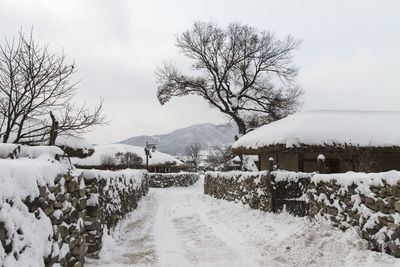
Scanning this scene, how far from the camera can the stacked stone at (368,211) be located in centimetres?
466

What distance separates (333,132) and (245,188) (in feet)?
13.0

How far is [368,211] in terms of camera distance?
17.6ft

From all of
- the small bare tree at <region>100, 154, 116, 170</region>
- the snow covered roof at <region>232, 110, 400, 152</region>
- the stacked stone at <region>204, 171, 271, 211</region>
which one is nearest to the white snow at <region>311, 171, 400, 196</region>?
the stacked stone at <region>204, 171, 271, 211</region>

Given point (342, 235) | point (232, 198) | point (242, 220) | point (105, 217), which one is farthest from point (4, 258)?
point (232, 198)

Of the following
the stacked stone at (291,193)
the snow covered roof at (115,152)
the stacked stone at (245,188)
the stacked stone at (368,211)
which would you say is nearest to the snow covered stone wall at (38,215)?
the stacked stone at (368,211)

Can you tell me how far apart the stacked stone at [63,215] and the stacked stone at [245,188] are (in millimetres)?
6106

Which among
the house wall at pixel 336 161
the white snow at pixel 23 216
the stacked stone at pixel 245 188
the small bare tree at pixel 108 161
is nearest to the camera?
the white snow at pixel 23 216

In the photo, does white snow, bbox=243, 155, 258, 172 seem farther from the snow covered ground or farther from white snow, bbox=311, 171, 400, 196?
white snow, bbox=311, 171, 400, 196

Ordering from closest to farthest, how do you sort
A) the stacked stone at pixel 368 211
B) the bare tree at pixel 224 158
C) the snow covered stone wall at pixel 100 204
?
the stacked stone at pixel 368 211
the snow covered stone wall at pixel 100 204
the bare tree at pixel 224 158

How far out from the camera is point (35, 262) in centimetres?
289

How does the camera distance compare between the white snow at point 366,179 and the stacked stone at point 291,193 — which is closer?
the white snow at point 366,179

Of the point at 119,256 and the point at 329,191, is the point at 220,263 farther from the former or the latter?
the point at 329,191

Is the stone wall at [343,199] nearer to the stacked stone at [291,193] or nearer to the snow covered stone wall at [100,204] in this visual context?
the stacked stone at [291,193]

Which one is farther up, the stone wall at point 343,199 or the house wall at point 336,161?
the house wall at point 336,161
